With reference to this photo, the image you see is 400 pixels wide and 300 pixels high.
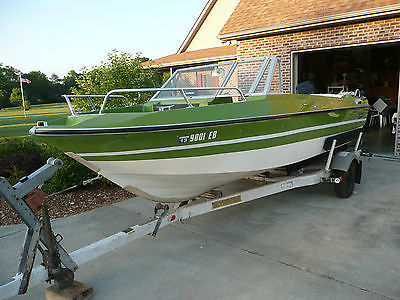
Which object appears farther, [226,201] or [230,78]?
[230,78]

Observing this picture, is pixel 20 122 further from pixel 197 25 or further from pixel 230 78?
pixel 230 78

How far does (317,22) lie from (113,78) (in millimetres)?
4594

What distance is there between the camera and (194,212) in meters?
3.58

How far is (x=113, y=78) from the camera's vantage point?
7027 millimetres

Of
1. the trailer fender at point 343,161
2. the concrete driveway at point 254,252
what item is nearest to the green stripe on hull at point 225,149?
the trailer fender at point 343,161

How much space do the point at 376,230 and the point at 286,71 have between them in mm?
5401

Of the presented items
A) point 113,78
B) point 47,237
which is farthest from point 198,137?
point 113,78

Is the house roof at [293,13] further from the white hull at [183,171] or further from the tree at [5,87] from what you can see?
the tree at [5,87]

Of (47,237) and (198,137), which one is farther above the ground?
(198,137)

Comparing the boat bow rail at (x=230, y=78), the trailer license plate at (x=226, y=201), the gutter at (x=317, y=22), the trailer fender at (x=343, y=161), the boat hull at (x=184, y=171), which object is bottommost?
the trailer license plate at (x=226, y=201)

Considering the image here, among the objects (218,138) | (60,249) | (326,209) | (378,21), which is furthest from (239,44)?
(60,249)

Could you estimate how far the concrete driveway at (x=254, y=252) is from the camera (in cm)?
289

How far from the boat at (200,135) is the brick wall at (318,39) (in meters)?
3.05

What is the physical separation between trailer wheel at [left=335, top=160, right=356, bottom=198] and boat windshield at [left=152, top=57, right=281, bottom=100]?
5.72 ft
